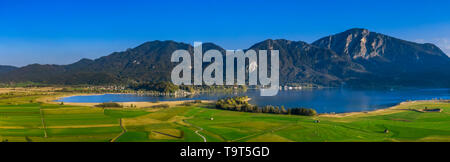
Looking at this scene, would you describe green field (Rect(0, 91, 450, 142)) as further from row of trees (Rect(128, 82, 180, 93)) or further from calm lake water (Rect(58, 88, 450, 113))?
row of trees (Rect(128, 82, 180, 93))

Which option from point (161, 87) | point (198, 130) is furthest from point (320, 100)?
point (161, 87)

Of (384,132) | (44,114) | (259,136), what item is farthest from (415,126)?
(44,114)

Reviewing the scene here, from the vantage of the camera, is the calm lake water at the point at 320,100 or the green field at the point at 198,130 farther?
the calm lake water at the point at 320,100

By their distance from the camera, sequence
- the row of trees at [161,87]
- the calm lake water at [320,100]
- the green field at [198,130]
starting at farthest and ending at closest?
the row of trees at [161,87]
the calm lake water at [320,100]
the green field at [198,130]

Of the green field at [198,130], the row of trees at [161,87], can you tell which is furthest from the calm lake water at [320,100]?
the green field at [198,130]

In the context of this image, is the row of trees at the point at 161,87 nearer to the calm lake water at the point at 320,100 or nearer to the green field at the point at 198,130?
the calm lake water at the point at 320,100

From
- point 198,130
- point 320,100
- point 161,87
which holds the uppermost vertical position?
point 161,87

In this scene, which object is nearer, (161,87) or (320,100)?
(320,100)

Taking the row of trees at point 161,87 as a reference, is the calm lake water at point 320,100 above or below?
below

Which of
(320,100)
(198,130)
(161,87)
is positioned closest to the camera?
(198,130)

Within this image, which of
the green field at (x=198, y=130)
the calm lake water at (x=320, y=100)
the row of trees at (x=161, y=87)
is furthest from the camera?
the row of trees at (x=161, y=87)

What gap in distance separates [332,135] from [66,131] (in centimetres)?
3889

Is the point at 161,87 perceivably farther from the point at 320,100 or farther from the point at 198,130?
the point at 198,130
